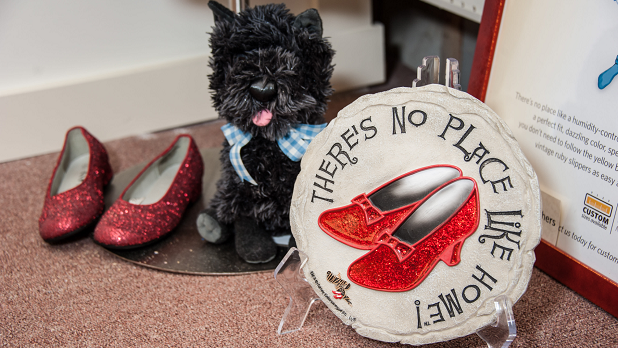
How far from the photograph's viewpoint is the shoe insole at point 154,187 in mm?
1009

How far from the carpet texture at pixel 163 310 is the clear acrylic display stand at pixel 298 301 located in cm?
2

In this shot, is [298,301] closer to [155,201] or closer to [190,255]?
[190,255]

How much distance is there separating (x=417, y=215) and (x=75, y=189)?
66 centimetres

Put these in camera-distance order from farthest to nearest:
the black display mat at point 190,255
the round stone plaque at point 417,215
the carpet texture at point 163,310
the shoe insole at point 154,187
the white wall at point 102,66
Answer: the white wall at point 102,66, the shoe insole at point 154,187, the black display mat at point 190,255, the carpet texture at point 163,310, the round stone plaque at point 417,215

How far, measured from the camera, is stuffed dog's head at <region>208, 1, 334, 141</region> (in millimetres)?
766

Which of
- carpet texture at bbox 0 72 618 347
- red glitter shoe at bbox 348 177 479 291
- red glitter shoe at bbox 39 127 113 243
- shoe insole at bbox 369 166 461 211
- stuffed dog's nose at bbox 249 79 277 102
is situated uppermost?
stuffed dog's nose at bbox 249 79 277 102

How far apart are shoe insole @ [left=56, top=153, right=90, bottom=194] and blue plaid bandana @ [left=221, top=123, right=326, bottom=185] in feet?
1.34

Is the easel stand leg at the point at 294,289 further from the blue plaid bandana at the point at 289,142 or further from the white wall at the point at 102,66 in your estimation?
the white wall at the point at 102,66

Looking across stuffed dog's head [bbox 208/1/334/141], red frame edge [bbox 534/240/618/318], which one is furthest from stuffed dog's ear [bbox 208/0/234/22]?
red frame edge [bbox 534/240/618/318]

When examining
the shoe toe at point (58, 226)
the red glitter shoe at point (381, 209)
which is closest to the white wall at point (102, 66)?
the shoe toe at point (58, 226)

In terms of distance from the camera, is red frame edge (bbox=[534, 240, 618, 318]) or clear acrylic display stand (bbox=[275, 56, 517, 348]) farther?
red frame edge (bbox=[534, 240, 618, 318])

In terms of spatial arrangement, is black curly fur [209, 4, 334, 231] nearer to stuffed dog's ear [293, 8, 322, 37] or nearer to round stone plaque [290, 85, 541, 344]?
stuffed dog's ear [293, 8, 322, 37]

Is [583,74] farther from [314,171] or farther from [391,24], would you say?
[391,24]

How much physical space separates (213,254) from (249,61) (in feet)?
1.20
